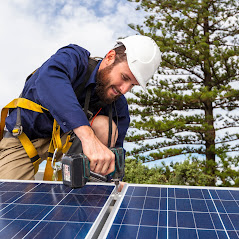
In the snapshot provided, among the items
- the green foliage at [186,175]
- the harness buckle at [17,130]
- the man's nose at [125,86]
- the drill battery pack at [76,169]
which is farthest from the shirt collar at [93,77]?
the green foliage at [186,175]

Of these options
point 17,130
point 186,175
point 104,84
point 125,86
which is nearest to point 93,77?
point 104,84

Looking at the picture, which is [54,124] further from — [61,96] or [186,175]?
[186,175]

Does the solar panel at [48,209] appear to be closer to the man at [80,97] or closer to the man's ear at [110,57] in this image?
the man at [80,97]

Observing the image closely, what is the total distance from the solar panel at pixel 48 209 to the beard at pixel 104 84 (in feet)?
3.03

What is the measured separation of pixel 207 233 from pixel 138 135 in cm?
733

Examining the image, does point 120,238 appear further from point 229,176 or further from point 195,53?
point 195,53

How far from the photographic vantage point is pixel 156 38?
28.1 ft

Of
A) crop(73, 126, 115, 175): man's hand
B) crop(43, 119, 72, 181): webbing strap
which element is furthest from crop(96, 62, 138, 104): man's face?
crop(73, 126, 115, 175): man's hand

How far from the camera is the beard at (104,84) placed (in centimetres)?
266

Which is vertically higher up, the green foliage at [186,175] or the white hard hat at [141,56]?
the white hard hat at [141,56]

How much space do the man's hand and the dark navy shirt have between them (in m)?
0.16

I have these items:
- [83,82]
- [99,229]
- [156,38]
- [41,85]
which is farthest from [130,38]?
[156,38]

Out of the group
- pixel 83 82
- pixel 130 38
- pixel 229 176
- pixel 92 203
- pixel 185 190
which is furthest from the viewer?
pixel 229 176

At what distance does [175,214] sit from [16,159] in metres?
1.93
